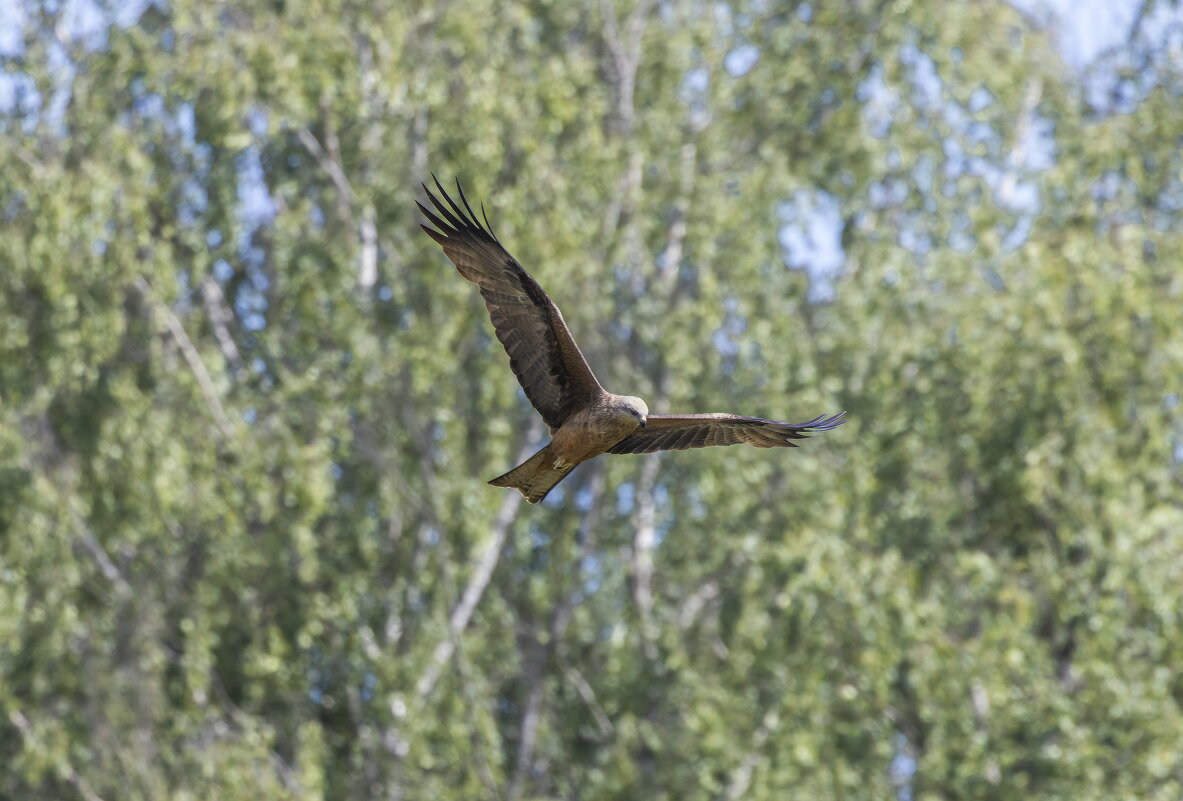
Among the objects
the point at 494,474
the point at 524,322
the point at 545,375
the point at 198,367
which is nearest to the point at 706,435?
the point at 545,375

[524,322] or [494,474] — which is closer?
[524,322]

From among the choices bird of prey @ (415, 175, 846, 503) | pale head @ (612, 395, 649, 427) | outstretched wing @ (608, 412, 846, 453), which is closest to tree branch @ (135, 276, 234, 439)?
outstretched wing @ (608, 412, 846, 453)

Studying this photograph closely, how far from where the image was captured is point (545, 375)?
807cm

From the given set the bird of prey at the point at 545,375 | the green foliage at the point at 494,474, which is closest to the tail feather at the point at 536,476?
the bird of prey at the point at 545,375

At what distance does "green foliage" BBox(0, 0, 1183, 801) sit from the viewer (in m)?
12.4

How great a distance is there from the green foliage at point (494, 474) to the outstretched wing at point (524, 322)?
15.1ft

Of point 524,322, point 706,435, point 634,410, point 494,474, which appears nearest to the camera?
point 634,410

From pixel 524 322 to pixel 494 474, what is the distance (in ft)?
16.3

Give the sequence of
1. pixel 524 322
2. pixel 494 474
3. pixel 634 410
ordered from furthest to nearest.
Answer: pixel 494 474 < pixel 524 322 < pixel 634 410

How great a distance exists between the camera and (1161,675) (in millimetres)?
12141

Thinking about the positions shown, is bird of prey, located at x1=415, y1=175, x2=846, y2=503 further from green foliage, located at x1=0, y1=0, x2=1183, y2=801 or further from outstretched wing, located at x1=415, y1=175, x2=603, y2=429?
green foliage, located at x1=0, y1=0, x2=1183, y2=801

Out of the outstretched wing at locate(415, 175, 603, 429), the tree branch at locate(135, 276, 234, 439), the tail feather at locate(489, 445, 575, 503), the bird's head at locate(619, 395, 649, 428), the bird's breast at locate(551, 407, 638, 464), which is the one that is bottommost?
the tail feather at locate(489, 445, 575, 503)

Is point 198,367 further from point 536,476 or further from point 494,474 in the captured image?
point 536,476

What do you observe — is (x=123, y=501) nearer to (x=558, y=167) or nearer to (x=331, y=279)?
(x=331, y=279)
